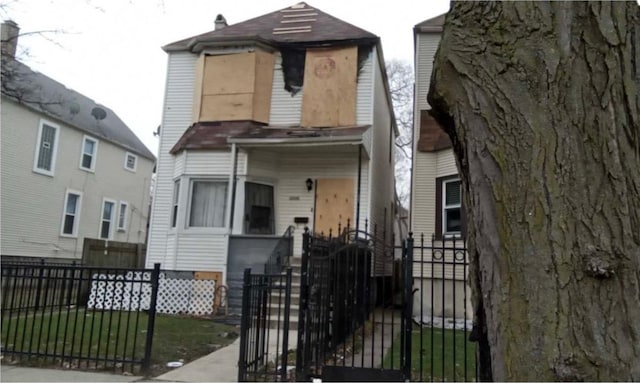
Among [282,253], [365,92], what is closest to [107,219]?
[282,253]

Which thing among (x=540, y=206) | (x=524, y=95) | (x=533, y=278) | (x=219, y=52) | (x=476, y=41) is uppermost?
(x=219, y=52)

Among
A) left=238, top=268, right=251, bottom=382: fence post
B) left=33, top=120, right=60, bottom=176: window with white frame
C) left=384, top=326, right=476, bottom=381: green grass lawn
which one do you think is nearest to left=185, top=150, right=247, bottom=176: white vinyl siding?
left=384, top=326, right=476, bottom=381: green grass lawn

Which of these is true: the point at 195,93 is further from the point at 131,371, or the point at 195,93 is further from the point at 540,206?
the point at 540,206

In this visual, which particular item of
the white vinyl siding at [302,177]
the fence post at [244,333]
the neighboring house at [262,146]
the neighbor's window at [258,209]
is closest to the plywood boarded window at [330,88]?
the neighboring house at [262,146]

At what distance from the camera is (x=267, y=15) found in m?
15.4

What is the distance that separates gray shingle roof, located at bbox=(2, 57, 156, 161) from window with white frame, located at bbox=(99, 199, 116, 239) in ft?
9.05

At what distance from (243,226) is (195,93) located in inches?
171

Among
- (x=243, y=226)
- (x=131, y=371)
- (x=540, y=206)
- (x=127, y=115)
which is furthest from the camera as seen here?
(x=127, y=115)

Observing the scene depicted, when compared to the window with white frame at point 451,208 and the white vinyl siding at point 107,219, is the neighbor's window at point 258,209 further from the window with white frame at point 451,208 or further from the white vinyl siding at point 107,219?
the white vinyl siding at point 107,219

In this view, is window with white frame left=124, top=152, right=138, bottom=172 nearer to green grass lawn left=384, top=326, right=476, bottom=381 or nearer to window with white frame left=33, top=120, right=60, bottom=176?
window with white frame left=33, top=120, right=60, bottom=176

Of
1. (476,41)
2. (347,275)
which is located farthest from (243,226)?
(476,41)

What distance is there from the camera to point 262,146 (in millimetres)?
12094

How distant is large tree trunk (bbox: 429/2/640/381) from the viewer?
1.40 m

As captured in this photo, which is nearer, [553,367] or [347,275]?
[553,367]
